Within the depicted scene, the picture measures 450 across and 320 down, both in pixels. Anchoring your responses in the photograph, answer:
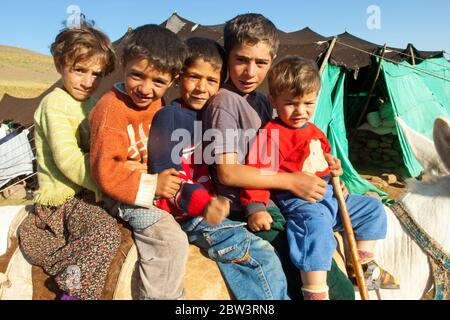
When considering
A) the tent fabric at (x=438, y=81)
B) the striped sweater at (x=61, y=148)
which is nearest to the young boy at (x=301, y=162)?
the striped sweater at (x=61, y=148)

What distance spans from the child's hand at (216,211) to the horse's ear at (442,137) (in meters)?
1.26

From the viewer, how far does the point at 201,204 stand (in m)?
2.01

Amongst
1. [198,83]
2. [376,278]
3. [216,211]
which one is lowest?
[376,278]

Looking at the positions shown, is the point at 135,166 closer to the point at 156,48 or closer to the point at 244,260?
the point at 156,48

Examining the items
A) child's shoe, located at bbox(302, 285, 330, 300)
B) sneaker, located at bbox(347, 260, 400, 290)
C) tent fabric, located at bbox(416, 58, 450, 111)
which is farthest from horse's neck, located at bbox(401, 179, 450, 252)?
tent fabric, located at bbox(416, 58, 450, 111)

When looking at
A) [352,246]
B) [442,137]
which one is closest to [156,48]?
[352,246]

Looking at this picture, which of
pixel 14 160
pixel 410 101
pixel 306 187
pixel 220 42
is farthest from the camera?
pixel 410 101

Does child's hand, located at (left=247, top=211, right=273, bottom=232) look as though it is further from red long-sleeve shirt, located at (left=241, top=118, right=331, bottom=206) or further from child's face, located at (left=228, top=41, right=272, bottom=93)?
child's face, located at (left=228, top=41, right=272, bottom=93)

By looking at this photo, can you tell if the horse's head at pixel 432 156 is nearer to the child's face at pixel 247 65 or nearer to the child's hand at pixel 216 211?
the child's face at pixel 247 65

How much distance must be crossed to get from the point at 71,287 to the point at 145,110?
102cm

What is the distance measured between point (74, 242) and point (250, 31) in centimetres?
162

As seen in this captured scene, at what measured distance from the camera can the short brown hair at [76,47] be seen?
2447 millimetres

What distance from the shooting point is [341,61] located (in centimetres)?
1000

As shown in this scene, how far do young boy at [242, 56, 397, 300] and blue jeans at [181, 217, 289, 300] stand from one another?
0.48 feet
